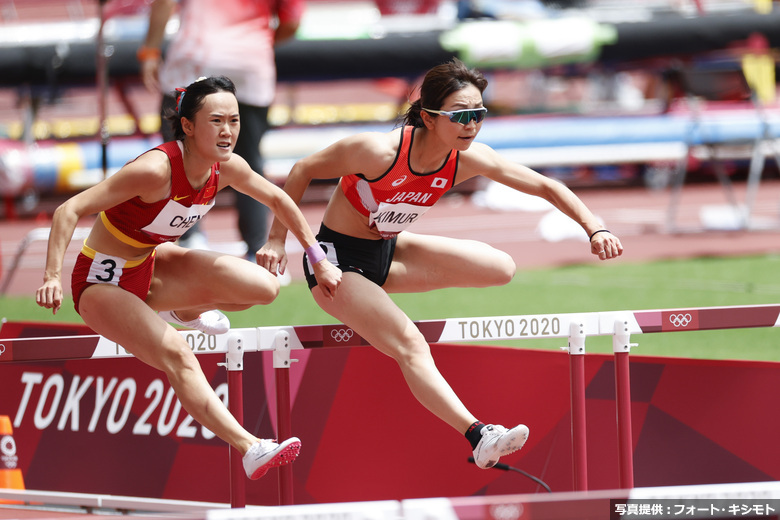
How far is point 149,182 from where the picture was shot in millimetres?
3789

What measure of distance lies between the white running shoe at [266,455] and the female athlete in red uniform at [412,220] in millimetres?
598

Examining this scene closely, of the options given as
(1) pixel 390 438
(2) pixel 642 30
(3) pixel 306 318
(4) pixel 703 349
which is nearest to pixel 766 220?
(2) pixel 642 30

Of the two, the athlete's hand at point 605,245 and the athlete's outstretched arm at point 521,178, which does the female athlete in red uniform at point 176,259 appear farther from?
the athlete's hand at point 605,245

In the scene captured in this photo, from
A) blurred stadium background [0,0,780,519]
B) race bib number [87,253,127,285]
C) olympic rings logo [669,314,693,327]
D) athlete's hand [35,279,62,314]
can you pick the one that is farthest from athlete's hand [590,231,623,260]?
blurred stadium background [0,0,780,519]

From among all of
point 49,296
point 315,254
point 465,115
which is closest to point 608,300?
point 465,115

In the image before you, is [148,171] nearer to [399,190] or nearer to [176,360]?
[176,360]

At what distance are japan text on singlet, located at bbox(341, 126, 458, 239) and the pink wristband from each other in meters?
0.32

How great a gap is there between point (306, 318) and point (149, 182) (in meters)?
3.31

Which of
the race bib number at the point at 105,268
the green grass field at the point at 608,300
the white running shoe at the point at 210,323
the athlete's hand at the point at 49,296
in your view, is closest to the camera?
the athlete's hand at the point at 49,296

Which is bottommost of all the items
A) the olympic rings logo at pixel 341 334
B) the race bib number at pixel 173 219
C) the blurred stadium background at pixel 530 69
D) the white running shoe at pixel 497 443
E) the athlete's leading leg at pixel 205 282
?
the white running shoe at pixel 497 443

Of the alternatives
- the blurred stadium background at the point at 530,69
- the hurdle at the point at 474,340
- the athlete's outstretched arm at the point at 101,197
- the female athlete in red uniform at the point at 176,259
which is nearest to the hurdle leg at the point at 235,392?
the hurdle at the point at 474,340

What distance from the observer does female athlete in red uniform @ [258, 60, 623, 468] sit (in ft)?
13.0

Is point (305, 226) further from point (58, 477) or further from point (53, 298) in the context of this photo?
point (58, 477)

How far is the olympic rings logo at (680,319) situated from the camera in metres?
4.16
